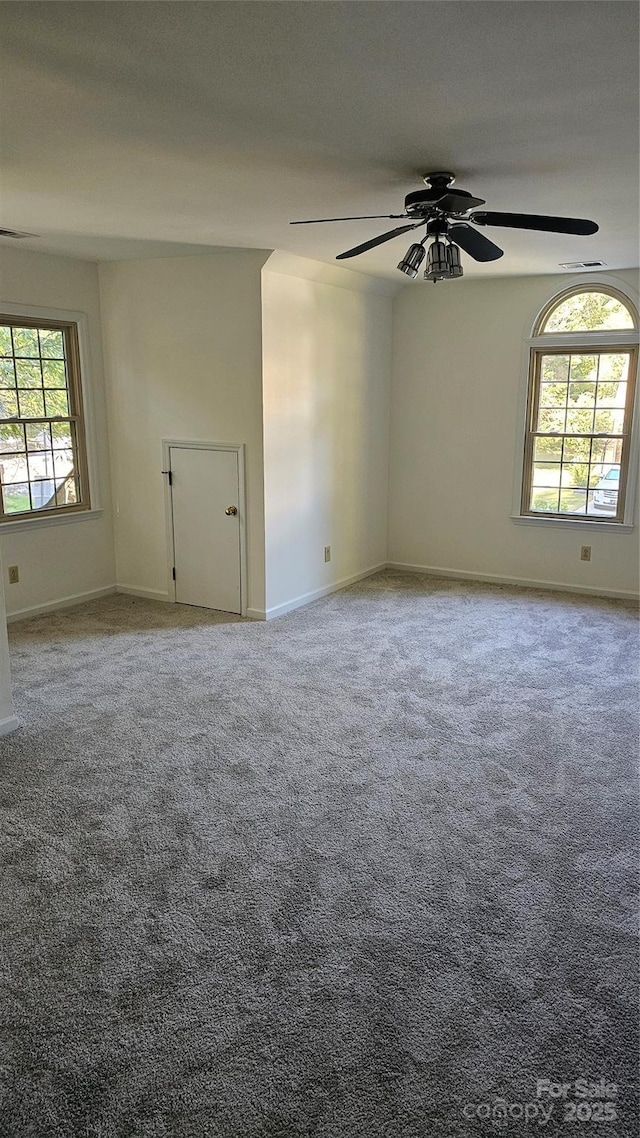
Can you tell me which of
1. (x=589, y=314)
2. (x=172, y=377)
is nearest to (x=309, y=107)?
(x=172, y=377)

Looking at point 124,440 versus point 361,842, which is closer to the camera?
point 361,842

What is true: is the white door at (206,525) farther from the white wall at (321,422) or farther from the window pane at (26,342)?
the window pane at (26,342)

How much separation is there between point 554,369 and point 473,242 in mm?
3187

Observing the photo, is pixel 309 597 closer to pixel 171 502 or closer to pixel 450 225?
pixel 171 502

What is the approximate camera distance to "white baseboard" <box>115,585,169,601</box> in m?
6.02

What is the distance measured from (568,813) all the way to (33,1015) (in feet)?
6.76

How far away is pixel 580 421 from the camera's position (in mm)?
6164

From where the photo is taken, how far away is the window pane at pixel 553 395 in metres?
6.19

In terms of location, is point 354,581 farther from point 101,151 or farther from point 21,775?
point 101,151

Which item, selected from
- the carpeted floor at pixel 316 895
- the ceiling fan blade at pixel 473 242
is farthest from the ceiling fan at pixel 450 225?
the carpeted floor at pixel 316 895

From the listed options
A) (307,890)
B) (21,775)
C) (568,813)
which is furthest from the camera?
(21,775)

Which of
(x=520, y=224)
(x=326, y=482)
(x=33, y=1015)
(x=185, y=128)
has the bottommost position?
(x=33, y=1015)

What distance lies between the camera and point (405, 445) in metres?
6.87

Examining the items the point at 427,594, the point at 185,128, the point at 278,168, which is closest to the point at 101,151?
the point at 185,128
